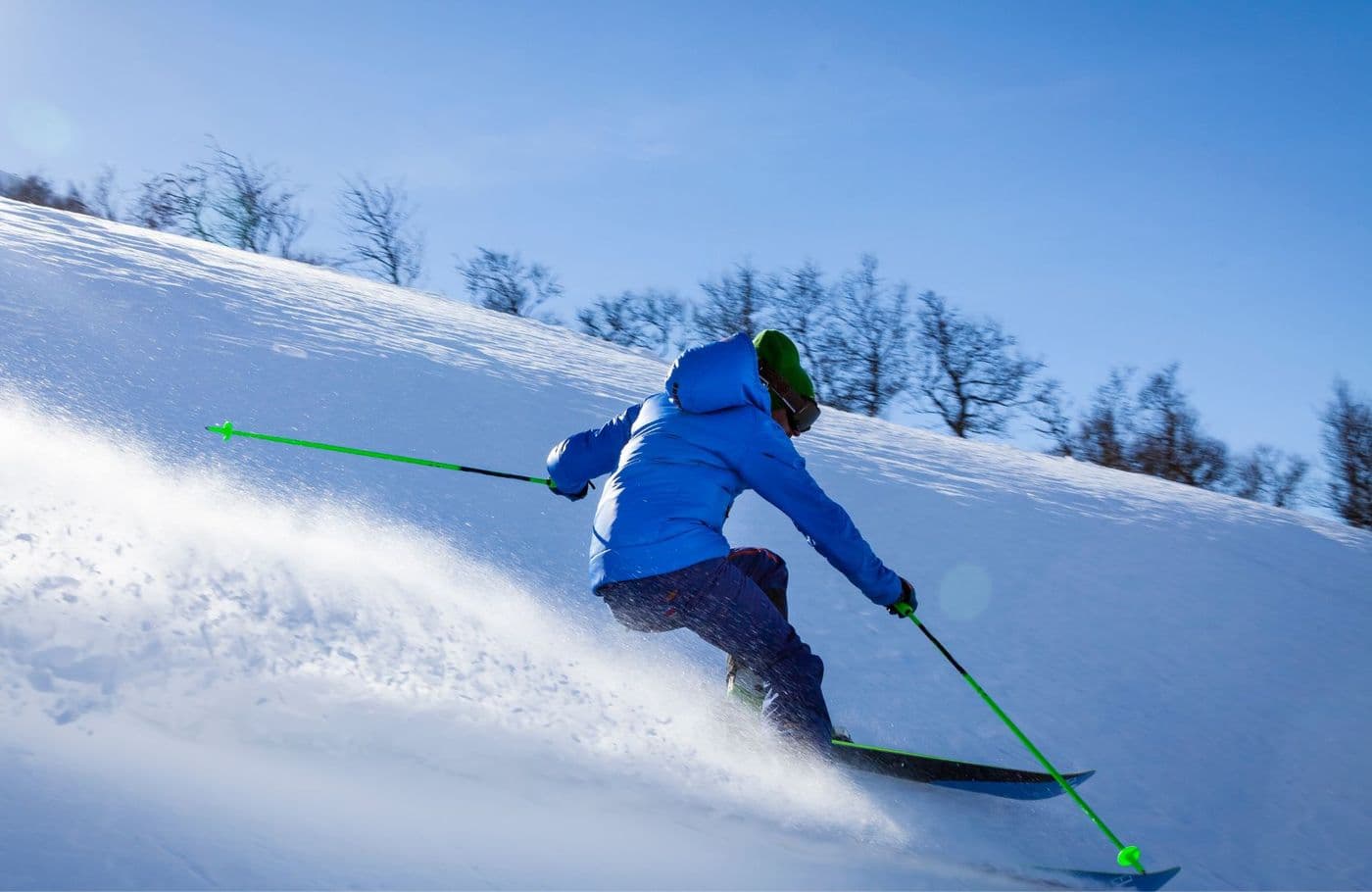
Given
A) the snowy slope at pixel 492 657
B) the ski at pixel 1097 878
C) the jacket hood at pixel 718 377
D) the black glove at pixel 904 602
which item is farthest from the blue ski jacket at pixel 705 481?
the ski at pixel 1097 878

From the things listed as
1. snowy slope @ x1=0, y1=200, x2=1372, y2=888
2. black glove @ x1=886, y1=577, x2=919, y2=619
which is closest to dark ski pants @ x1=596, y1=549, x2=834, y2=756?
snowy slope @ x1=0, y1=200, x2=1372, y2=888

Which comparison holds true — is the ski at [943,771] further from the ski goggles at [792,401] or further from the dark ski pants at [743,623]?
the ski goggles at [792,401]

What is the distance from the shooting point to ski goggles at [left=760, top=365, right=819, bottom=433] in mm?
3254

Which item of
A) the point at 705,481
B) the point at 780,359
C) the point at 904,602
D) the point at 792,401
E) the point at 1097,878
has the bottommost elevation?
the point at 1097,878

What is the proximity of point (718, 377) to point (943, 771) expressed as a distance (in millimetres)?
1754

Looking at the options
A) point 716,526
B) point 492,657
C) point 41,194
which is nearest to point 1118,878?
point 716,526

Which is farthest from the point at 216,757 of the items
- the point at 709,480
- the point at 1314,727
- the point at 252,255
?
the point at 252,255

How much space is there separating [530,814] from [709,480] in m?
1.18

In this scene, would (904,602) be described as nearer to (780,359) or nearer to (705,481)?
(705,481)

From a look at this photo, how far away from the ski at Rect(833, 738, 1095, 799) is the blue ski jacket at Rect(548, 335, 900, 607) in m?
0.75

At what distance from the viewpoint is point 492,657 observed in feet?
11.0

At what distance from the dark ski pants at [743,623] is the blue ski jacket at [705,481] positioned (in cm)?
7

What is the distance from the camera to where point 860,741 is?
12.4ft

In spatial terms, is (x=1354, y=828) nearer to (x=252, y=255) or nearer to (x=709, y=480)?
(x=709, y=480)
